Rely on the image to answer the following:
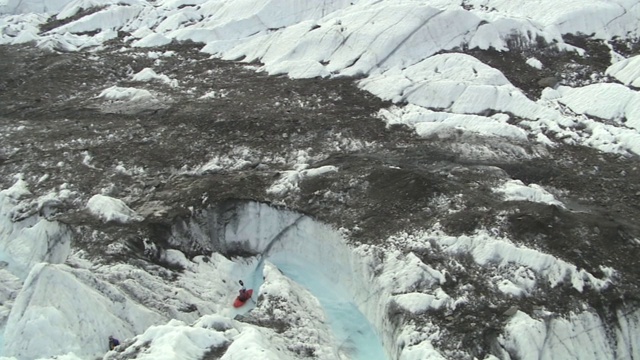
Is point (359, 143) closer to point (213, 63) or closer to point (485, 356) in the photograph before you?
point (485, 356)

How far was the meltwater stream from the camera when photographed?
1543 cm

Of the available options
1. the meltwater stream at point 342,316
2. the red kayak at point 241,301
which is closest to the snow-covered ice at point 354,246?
the meltwater stream at point 342,316

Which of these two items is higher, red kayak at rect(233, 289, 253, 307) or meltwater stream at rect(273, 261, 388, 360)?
red kayak at rect(233, 289, 253, 307)

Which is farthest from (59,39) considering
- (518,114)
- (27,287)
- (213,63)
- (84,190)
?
(518,114)

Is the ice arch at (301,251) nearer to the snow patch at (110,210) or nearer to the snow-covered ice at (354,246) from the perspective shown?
the snow-covered ice at (354,246)

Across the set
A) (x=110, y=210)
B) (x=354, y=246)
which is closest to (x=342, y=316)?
(x=354, y=246)

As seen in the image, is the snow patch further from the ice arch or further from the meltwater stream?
the meltwater stream

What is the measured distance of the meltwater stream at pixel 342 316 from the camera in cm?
1543

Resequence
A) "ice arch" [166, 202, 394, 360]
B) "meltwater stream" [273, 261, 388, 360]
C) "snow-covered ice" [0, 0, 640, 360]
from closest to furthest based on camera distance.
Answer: "snow-covered ice" [0, 0, 640, 360] → "meltwater stream" [273, 261, 388, 360] → "ice arch" [166, 202, 394, 360]

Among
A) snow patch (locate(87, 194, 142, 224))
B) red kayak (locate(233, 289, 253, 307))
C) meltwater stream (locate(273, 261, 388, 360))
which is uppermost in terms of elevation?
snow patch (locate(87, 194, 142, 224))

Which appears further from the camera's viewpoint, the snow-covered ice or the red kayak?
the red kayak

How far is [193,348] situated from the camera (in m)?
12.5

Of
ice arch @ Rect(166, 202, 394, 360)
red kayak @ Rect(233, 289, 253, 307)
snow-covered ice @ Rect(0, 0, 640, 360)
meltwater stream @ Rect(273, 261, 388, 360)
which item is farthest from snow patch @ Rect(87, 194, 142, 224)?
meltwater stream @ Rect(273, 261, 388, 360)

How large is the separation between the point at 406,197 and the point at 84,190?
12.4m
